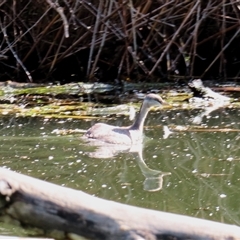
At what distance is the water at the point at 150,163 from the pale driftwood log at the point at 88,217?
45.1 inches

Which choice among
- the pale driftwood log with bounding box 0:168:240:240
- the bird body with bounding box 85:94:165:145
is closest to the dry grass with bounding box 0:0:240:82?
the bird body with bounding box 85:94:165:145

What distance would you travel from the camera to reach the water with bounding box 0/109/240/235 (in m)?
4.03

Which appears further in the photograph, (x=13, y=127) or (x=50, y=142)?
(x=13, y=127)

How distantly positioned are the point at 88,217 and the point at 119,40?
6777 mm

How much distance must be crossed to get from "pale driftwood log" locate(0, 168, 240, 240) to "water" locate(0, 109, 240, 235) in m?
1.15

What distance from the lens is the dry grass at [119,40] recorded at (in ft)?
27.5

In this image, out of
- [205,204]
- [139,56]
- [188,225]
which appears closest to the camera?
[188,225]

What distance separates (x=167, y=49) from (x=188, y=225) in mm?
6437

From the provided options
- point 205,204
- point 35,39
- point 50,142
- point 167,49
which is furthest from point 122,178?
point 35,39

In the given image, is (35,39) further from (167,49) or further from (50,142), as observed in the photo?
(50,142)

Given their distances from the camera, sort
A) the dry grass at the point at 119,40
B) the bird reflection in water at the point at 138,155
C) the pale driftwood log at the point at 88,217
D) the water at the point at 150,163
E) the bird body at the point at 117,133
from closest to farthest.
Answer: the pale driftwood log at the point at 88,217 → the water at the point at 150,163 → the bird reflection in water at the point at 138,155 → the bird body at the point at 117,133 → the dry grass at the point at 119,40

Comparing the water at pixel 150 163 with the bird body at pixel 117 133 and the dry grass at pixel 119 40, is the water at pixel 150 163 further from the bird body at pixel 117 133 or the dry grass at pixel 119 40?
the dry grass at pixel 119 40

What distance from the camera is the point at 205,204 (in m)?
3.92

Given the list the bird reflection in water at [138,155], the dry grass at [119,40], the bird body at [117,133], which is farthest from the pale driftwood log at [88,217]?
the dry grass at [119,40]
